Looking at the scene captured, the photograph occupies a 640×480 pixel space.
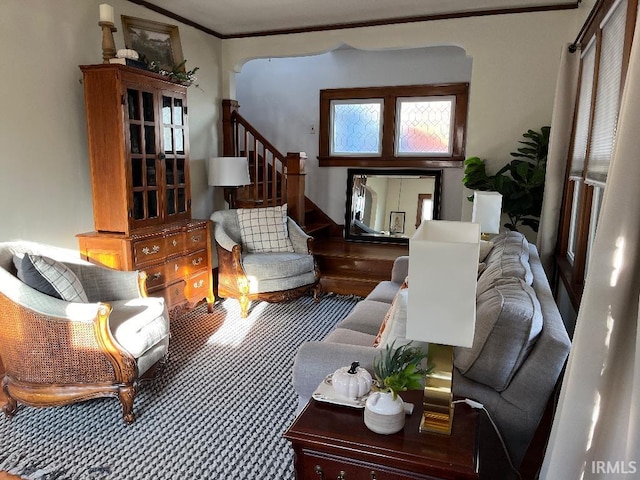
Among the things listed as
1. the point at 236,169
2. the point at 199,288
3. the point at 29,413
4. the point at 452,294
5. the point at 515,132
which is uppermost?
the point at 515,132

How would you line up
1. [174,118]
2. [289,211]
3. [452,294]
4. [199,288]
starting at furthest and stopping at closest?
[289,211]
[199,288]
[174,118]
[452,294]

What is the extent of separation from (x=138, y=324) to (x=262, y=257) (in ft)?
5.75

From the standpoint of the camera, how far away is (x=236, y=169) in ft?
14.4

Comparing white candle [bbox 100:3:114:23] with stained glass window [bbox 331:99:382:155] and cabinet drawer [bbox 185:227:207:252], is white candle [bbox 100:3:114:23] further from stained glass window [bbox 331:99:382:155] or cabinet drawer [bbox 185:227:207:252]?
stained glass window [bbox 331:99:382:155]

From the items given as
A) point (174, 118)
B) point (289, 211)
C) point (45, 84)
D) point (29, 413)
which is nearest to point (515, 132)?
point (289, 211)

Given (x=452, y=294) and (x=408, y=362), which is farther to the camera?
(x=408, y=362)

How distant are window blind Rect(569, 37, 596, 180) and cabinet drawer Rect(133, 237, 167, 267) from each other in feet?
9.78

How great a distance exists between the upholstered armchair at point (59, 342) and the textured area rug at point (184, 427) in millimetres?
142

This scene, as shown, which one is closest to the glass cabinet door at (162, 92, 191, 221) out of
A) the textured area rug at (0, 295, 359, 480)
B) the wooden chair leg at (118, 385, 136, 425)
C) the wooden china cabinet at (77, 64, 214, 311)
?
the wooden china cabinet at (77, 64, 214, 311)

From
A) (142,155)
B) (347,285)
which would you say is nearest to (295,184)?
(347,285)

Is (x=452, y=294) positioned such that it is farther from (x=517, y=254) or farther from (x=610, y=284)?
(x=517, y=254)

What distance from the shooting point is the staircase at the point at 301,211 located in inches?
181

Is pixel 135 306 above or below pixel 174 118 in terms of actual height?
below

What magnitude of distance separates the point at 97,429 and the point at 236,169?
2722mm
